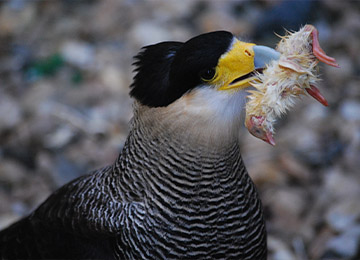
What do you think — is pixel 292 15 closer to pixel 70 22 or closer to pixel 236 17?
pixel 236 17

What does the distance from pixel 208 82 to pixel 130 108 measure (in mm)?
2591

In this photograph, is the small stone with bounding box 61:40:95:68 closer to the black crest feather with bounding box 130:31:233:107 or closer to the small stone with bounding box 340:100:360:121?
the small stone with bounding box 340:100:360:121

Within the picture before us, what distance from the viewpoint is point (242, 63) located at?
2.17 metres

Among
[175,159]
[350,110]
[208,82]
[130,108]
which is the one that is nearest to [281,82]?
[208,82]

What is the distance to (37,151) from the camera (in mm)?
4371

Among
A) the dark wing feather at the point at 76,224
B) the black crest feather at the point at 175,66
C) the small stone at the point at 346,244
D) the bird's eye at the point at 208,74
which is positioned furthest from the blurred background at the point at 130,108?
the bird's eye at the point at 208,74

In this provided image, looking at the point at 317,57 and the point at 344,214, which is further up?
the point at 317,57

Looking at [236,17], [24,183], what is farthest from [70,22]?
[24,183]

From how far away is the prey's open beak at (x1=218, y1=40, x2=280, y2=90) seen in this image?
215 cm

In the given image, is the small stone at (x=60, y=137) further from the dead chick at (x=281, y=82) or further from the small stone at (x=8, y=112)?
the dead chick at (x=281, y=82)

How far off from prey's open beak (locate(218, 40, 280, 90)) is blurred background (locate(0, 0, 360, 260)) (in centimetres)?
138

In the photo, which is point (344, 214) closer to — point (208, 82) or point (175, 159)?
point (175, 159)

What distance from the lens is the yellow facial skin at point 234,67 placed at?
7.04 feet

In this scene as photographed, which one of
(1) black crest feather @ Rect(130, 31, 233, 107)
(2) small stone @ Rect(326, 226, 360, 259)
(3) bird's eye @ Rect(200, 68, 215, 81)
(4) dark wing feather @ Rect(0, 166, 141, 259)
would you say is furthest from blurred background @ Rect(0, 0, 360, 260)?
(3) bird's eye @ Rect(200, 68, 215, 81)
